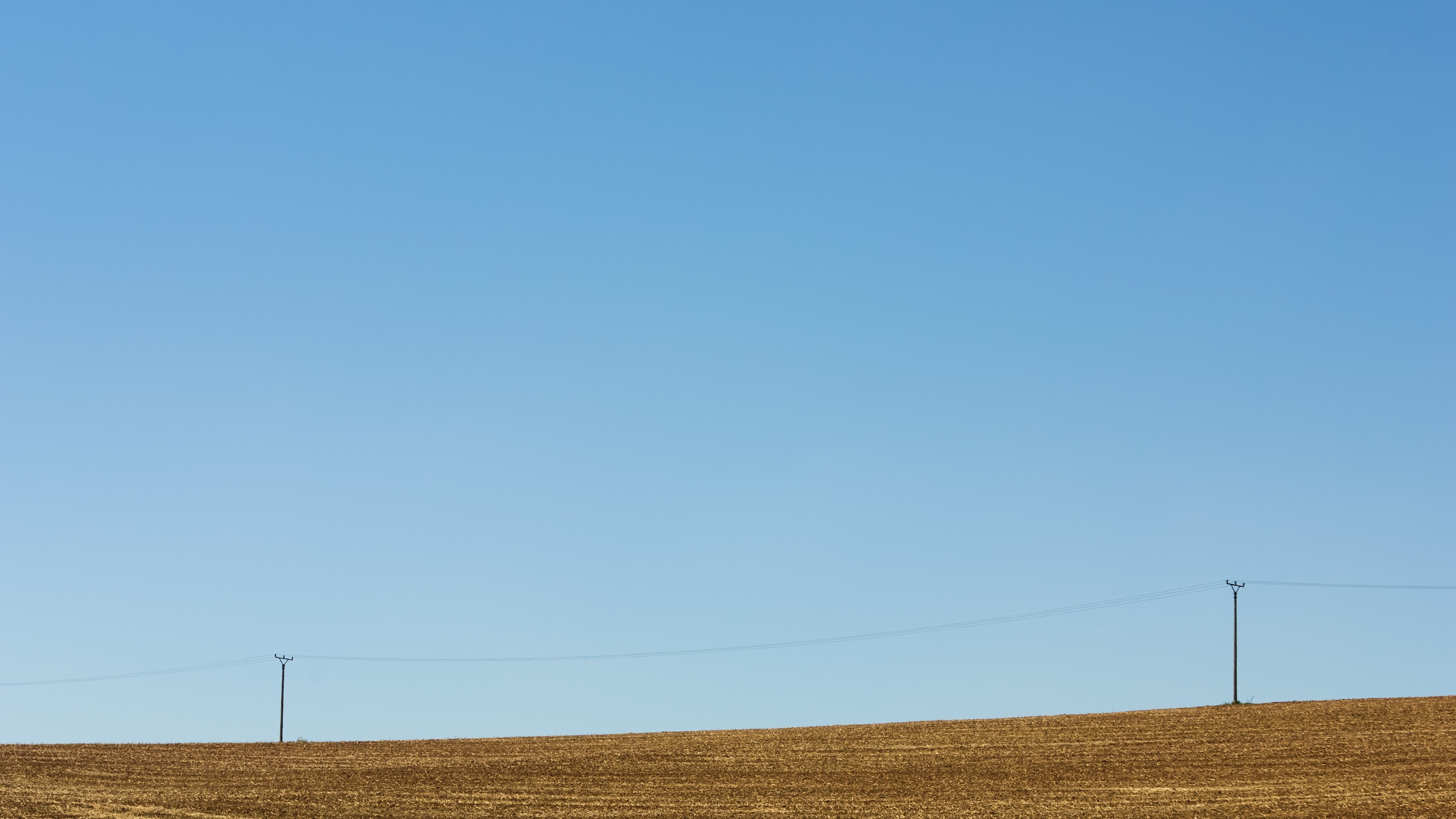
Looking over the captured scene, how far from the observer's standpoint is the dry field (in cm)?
3819

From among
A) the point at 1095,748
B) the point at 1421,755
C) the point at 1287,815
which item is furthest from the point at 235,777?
the point at 1421,755

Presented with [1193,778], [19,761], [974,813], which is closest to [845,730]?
[1193,778]

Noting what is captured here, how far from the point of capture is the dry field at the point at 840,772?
38.2 metres

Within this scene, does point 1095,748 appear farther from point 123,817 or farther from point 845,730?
point 123,817

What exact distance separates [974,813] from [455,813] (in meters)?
11.6

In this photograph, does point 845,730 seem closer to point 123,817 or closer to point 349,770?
point 349,770

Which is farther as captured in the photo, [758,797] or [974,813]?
[758,797]

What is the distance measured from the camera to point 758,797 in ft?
133

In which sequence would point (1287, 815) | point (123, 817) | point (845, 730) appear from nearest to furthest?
1. point (1287, 815)
2. point (123, 817)
3. point (845, 730)

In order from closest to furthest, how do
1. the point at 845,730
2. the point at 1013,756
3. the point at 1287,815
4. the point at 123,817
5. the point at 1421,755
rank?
the point at 1287,815
the point at 123,817
the point at 1421,755
the point at 1013,756
the point at 845,730

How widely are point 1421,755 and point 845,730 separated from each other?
19063mm

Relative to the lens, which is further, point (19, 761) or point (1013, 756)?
point (19, 761)

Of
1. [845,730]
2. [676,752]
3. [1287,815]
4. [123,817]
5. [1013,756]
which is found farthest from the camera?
[845,730]

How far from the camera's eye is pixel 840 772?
45594 millimetres
